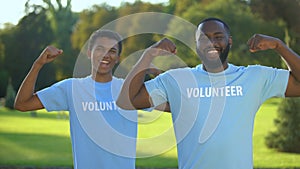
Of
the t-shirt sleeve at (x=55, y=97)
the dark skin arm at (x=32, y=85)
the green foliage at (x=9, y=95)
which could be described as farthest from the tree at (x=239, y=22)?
the dark skin arm at (x=32, y=85)

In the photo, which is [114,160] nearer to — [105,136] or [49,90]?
[105,136]

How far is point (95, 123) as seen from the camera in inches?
108

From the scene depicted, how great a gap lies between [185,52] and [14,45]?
13.6 feet

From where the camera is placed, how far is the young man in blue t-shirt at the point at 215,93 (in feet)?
7.09

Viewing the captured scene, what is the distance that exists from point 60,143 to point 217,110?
8.31m

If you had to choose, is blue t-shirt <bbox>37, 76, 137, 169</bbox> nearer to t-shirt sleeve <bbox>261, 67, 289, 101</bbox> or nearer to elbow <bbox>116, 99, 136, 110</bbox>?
elbow <bbox>116, 99, 136, 110</bbox>

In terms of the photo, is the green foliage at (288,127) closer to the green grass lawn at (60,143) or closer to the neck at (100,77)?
the green grass lawn at (60,143)

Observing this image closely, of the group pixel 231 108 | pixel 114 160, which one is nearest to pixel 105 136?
pixel 114 160

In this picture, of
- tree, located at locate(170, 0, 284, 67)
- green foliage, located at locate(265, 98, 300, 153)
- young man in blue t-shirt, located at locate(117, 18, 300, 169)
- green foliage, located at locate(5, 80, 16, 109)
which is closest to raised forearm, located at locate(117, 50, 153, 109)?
young man in blue t-shirt, located at locate(117, 18, 300, 169)

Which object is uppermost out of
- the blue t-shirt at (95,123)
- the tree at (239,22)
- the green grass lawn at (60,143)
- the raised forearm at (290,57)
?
the tree at (239,22)

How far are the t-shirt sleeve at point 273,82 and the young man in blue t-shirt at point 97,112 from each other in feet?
2.62

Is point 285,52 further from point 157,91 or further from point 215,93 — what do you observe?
point 157,91

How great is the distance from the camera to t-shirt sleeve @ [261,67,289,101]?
2.25 metres

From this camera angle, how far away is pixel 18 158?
354 inches
